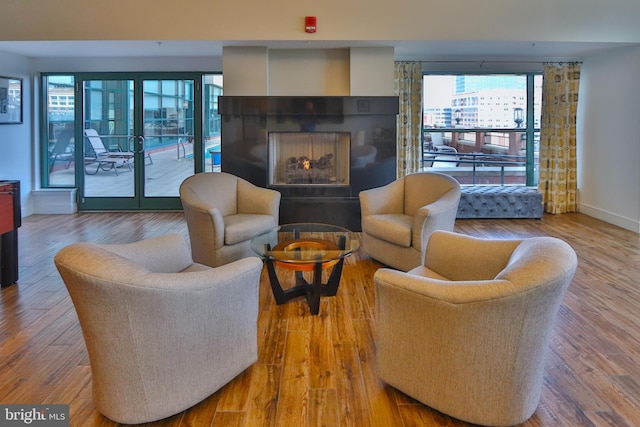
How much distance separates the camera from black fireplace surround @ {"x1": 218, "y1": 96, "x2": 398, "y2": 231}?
616 cm

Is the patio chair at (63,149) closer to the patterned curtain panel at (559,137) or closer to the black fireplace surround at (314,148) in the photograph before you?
the black fireplace surround at (314,148)

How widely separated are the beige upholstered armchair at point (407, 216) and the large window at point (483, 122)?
3.05 metres

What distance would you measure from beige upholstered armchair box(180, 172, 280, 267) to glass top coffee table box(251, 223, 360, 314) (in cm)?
46

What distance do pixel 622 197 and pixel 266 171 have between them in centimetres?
470

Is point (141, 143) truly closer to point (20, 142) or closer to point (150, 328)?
point (20, 142)

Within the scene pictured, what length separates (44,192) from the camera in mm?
7434

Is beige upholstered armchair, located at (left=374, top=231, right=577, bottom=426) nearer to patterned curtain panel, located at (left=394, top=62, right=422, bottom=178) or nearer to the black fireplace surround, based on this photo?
the black fireplace surround

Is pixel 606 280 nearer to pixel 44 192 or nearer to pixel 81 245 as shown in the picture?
pixel 81 245

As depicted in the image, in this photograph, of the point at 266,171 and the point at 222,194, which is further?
the point at 266,171

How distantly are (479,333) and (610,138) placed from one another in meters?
5.96

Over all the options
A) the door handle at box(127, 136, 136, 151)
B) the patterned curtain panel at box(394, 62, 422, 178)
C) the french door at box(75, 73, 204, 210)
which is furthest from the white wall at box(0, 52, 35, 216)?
the patterned curtain panel at box(394, 62, 422, 178)

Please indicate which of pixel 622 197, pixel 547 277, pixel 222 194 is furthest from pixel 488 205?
pixel 547 277

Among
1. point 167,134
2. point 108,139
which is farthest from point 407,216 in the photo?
point 108,139

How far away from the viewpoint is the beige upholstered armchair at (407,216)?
4.21m
